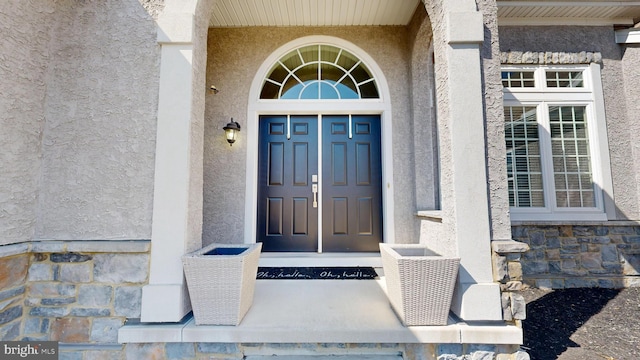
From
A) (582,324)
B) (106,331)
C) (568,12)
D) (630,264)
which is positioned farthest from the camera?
(568,12)

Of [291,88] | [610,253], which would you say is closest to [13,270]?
[291,88]

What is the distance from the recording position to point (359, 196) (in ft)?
11.8

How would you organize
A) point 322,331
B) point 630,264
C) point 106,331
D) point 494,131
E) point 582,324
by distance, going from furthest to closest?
point 630,264, point 582,324, point 494,131, point 106,331, point 322,331

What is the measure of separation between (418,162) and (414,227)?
0.79m

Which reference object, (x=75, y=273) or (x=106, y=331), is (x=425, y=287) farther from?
(x=75, y=273)

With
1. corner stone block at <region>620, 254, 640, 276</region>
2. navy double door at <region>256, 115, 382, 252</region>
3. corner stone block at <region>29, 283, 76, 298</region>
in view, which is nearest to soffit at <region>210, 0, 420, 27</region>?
navy double door at <region>256, 115, 382, 252</region>

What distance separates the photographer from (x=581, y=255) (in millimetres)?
3453

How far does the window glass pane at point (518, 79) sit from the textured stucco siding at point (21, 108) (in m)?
4.83

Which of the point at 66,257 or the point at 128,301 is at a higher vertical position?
the point at 66,257

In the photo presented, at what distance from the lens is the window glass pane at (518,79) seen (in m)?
3.71

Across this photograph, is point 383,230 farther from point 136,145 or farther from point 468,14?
point 136,145

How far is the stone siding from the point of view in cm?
342

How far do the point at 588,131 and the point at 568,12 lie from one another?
156cm

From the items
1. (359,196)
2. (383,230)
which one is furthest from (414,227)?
(359,196)
